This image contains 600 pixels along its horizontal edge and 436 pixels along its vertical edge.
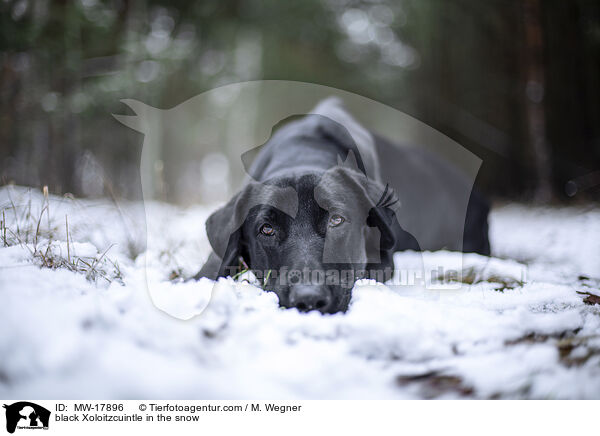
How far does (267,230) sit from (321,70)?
6.67 metres

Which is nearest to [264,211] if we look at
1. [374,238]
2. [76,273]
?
[374,238]

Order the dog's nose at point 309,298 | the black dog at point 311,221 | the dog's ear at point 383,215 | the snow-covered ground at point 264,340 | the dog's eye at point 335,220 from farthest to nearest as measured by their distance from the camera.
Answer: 1. the dog's ear at point 383,215
2. the dog's eye at point 335,220
3. the black dog at point 311,221
4. the dog's nose at point 309,298
5. the snow-covered ground at point 264,340

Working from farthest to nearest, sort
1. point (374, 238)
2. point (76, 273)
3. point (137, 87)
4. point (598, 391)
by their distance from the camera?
point (137, 87) < point (374, 238) < point (76, 273) < point (598, 391)

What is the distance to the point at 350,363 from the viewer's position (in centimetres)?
108

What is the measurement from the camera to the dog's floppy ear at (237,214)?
206 centimetres

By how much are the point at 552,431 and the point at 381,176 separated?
2.45 metres

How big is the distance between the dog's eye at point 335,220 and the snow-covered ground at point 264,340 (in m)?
0.39

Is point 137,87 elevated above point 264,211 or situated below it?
above

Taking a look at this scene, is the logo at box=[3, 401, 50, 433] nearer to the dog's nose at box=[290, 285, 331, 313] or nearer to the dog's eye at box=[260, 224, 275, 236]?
the dog's nose at box=[290, 285, 331, 313]

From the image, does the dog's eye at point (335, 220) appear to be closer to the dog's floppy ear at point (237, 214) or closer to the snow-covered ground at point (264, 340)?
the dog's floppy ear at point (237, 214)

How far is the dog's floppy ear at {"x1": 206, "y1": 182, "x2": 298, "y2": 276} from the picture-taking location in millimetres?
2062

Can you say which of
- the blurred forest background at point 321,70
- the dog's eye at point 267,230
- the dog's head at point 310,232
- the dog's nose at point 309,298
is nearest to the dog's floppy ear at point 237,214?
the dog's head at point 310,232

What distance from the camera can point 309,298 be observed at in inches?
60.9

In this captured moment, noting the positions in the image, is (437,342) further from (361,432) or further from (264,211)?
(264,211)
